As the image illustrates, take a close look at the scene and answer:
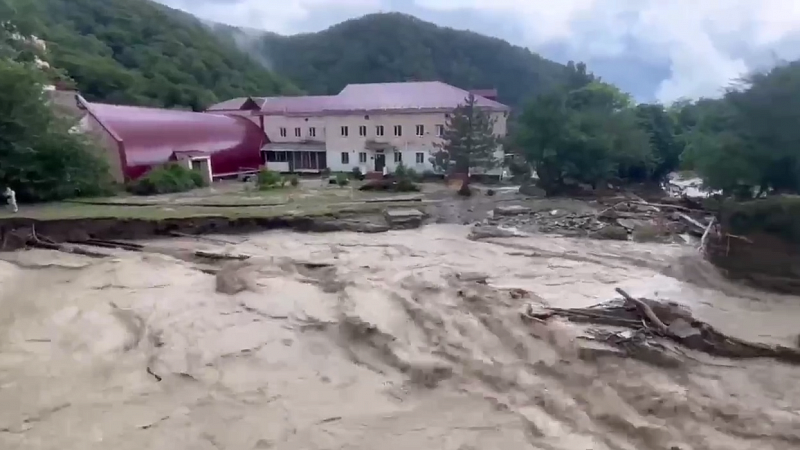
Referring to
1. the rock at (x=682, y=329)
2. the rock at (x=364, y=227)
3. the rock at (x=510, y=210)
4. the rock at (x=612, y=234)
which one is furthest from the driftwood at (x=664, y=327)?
the rock at (x=510, y=210)

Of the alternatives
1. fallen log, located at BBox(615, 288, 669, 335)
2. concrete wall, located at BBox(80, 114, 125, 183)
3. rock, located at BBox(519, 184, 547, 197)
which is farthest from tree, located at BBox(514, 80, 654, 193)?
concrete wall, located at BBox(80, 114, 125, 183)

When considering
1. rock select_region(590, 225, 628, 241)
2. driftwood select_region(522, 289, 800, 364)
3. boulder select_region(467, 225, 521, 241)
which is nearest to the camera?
driftwood select_region(522, 289, 800, 364)

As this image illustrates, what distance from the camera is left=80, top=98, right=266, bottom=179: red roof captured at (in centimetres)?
2433

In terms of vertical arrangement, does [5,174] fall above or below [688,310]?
above

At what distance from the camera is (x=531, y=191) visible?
942 inches

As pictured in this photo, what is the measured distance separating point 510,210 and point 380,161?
11075 millimetres

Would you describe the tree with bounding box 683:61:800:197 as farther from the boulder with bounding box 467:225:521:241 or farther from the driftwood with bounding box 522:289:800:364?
the driftwood with bounding box 522:289:800:364

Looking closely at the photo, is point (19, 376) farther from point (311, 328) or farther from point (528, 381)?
point (528, 381)

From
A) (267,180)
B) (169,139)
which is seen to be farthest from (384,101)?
(169,139)

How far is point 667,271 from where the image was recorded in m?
13.1

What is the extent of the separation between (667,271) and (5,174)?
1919 centimetres

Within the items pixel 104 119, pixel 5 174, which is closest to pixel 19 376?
pixel 5 174

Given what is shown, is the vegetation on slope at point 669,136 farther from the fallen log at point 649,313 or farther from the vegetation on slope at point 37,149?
the vegetation on slope at point 37,149

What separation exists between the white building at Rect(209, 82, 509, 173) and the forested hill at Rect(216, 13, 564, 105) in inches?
521
